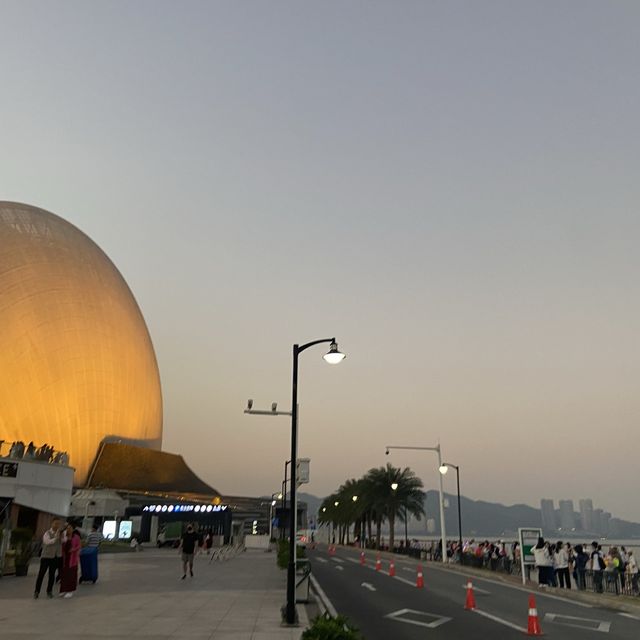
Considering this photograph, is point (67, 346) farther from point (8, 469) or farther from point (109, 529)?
point (8, 469)

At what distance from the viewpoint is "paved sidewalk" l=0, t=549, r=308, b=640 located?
11.7 metres

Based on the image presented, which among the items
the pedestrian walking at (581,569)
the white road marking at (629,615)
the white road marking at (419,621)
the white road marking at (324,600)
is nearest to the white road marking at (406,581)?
the white road marking at (324,600)

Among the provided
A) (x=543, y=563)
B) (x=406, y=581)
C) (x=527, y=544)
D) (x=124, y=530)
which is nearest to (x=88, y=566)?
(x=406, y=581)

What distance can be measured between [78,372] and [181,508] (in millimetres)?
19262

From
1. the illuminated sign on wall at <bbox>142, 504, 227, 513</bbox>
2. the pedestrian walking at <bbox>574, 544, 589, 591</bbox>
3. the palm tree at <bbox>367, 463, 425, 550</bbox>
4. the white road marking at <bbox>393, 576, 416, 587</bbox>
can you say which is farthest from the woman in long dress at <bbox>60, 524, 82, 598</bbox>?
the palm tree at <bbox>367, 463, 425, 550</bbox>

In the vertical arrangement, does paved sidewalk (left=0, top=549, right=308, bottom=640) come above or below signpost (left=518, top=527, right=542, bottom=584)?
below

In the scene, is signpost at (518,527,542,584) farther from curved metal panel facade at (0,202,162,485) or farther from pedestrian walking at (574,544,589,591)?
curved metal panel facade at (0,202,162,485)

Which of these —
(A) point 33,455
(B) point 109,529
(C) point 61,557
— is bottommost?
Answer: (B) point 109,529

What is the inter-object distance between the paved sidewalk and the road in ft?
7.20

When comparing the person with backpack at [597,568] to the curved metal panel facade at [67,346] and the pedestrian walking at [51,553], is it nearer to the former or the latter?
the pedestrian walking at [51,553]

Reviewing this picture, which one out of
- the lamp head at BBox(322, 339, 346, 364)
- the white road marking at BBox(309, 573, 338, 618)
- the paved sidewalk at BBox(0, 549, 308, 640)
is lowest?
the white road marking at BBox(309, 573, 338, 618)

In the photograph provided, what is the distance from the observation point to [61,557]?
659 inches

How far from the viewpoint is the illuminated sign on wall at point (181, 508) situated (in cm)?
6301

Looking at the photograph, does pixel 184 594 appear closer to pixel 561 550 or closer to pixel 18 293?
pixel 561 550
